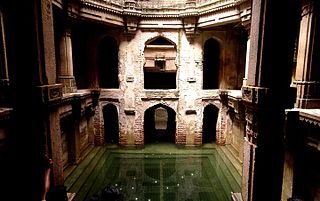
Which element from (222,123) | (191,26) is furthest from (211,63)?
(222,123)

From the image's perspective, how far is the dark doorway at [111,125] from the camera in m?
12.6

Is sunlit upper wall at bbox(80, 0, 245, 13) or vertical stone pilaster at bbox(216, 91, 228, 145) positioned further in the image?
vertical stone pilaster at bbox(216, 91, 228, 145)

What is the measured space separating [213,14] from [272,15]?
7083 mm

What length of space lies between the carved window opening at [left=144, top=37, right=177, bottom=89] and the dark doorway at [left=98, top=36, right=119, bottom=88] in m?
2.97

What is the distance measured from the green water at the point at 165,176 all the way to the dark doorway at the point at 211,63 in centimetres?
422

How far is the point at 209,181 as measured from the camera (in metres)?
8.40

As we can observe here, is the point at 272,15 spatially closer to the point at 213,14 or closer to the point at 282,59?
the point at 282,59

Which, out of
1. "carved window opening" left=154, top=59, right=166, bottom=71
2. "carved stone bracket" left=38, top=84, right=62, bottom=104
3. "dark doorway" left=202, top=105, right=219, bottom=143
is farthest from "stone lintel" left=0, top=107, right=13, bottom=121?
"carved window opening" left=154, top=59, right=166, bottom=71

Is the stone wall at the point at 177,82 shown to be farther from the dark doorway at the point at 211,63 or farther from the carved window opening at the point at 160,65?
the carved window opening at the point at 160,65

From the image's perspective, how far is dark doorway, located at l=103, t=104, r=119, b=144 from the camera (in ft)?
41.3

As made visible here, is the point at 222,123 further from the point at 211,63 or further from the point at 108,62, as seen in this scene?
the point at 108,62

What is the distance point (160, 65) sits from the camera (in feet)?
54.6

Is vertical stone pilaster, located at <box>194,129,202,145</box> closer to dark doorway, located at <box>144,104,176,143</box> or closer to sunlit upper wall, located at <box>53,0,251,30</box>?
dark doorway, located at <box>144,104,176,143</box>

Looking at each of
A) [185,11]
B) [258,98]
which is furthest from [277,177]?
[185,11]
